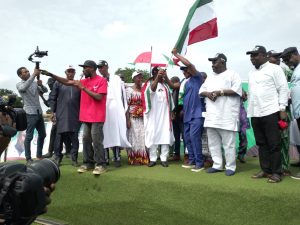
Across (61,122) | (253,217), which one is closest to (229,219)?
(253,217)

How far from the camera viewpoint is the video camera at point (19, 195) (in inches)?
80.9

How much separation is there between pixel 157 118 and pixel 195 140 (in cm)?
86

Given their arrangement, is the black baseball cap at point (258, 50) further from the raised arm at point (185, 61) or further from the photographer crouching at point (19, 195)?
the photographer crouching at point (19, 195)

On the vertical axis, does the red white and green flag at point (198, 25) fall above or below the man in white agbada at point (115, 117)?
above

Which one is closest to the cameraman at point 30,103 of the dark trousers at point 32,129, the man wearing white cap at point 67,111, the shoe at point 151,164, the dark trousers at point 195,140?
the dark trousers at point 32,129

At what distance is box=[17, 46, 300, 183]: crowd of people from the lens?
4941 millimetres

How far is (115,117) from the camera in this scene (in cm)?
658

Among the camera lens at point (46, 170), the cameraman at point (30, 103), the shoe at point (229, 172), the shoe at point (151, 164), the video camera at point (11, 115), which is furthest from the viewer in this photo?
the cameraman at point (30, 103)

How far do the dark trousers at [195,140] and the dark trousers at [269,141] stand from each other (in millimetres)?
1040

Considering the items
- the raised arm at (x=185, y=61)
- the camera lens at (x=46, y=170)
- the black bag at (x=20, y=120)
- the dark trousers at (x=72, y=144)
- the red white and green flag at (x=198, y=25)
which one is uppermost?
the red white and green flag at (x=198, y=25)

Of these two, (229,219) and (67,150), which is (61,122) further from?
(229,219)

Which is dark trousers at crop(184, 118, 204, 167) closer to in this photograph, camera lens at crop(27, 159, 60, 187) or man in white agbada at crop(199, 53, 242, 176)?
man in white agbada at crop(199, 53, 242, 176)

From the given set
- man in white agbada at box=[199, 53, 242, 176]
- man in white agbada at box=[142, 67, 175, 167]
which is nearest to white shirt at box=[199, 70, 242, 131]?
man in white agbada at box=[199, 53, 242, 176]

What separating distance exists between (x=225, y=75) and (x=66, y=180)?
2.95 m
